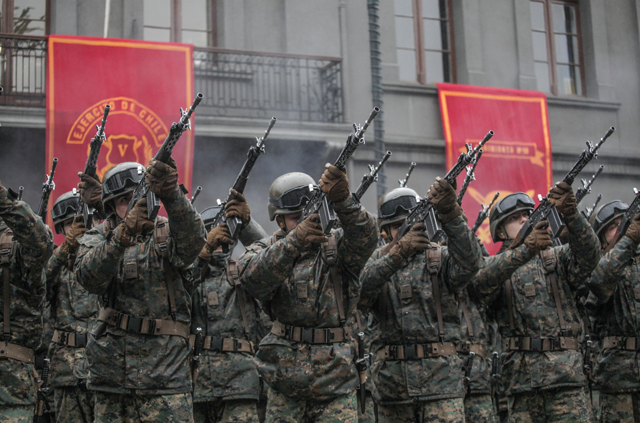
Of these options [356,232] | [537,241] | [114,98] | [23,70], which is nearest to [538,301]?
[537,241]

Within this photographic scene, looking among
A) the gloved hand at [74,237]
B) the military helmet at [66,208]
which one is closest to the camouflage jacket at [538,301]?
the gloved hand at [74,237]

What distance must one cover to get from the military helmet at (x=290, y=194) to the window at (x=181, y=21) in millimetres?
8473

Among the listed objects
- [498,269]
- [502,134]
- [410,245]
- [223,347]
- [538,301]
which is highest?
[502,134]

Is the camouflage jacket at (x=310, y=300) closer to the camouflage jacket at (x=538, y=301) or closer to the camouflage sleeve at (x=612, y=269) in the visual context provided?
the camouflage jacket at (x=538, y=301)

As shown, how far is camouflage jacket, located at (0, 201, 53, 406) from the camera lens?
194 inches

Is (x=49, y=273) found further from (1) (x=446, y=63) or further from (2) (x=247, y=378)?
(1) (x=446, y=63)

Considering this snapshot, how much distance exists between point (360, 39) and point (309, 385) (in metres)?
9.99

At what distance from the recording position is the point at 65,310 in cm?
645

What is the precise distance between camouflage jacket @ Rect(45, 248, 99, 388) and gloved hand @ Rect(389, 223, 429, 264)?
2523 millimetres

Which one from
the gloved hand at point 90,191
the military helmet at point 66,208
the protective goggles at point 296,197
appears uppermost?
the military helmet at point 66,208

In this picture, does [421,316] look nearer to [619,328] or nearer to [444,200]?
[444,200]

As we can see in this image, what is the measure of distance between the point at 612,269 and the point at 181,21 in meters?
9.29

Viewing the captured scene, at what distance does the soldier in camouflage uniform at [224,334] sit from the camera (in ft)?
20.6

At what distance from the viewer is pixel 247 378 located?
251 inches
